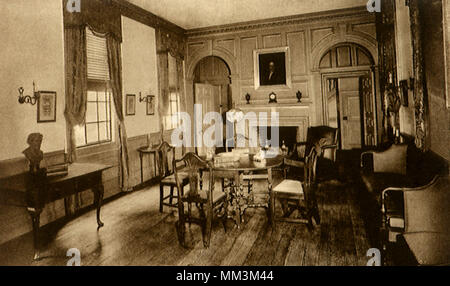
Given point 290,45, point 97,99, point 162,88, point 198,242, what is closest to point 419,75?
point 198,242

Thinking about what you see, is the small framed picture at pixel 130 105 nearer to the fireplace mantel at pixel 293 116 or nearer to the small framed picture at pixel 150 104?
the small framed picture at pixel 150 104

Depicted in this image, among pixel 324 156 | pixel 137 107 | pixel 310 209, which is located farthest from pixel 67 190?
pixel 324 156

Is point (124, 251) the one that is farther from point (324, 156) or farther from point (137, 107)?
point (324, 156)

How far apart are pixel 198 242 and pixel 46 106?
272 cm

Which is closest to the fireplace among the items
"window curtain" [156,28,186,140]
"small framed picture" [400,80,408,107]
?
"window curtain" [156,28,186,140]

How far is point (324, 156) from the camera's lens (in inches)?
241

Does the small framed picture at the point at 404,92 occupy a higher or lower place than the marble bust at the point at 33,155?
higher

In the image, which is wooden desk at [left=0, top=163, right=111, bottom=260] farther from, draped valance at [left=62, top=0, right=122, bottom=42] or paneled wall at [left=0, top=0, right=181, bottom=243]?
draped valance at [left=62, top=0, right=122, bottom=42]

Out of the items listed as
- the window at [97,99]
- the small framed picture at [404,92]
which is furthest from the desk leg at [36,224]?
the small framed picture at [404,92]

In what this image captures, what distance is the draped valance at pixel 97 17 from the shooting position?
4.62m

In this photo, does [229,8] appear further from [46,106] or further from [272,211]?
[272,211]

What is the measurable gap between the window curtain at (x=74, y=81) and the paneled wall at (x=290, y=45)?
12.1 feet

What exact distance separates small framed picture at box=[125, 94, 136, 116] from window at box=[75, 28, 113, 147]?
0.33 m

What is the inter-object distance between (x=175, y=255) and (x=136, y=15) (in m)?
4.89
